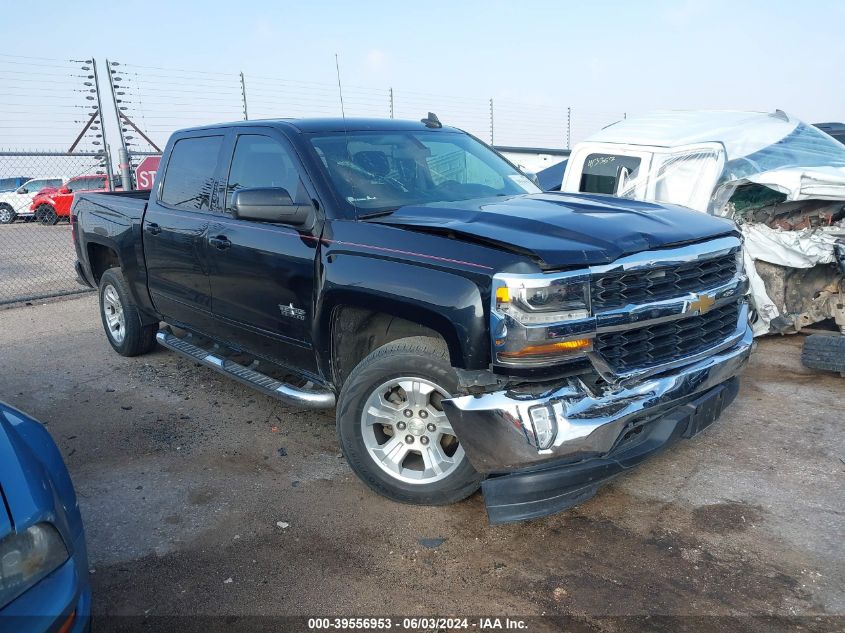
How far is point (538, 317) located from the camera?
9.39ft

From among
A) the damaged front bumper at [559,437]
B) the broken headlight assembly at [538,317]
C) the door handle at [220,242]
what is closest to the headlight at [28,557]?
the damaged front bumper at [559,437]

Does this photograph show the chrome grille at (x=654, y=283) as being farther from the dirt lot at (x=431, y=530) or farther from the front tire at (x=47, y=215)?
the front tire at (x=47, y=215)

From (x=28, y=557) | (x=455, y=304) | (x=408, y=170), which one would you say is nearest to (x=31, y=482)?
(x=28, y=557)

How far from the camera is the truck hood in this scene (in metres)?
2.94

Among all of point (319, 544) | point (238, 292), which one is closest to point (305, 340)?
point (238, 292)

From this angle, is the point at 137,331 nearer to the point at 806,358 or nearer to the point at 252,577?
the point at 252,577

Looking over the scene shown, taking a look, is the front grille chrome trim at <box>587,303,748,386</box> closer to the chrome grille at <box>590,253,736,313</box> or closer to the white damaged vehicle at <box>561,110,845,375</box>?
the chrome grille at <box>590,253,736,313</box>

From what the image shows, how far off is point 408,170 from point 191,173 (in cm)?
172

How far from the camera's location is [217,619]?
109 inches

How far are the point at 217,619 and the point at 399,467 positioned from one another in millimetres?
1105

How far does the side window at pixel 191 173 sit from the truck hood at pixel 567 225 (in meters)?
1.69

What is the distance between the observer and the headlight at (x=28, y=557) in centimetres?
194

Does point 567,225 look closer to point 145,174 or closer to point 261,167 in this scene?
point 261,167

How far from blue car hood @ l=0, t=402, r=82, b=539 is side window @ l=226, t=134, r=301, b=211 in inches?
74.9
